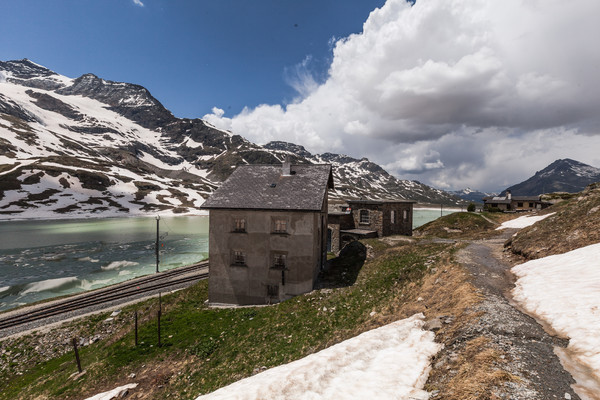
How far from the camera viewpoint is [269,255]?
24.2m

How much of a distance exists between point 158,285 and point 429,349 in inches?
1479

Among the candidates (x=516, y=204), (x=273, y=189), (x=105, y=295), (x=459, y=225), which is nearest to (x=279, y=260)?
(x=273, y=189)

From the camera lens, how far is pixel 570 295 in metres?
10.2

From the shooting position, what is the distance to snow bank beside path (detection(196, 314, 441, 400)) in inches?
301

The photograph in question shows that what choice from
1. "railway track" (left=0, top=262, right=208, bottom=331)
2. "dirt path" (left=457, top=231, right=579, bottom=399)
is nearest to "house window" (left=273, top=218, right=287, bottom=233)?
"dirt path" (left=457, top=231, right=579, bottom=399)

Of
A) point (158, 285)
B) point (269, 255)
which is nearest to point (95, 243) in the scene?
point (158, 285)

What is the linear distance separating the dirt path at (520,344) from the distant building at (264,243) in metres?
13.5

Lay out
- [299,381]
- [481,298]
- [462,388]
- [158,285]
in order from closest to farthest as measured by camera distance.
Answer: [462,388]
[299,381]
[481,298]
[158,285]

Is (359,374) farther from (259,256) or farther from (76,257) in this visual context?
(76,257)

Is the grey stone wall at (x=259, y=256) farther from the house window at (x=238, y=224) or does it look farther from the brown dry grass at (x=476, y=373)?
the brown dry grass at (x=476, y=373)

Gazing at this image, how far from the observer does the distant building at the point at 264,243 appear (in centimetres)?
2369

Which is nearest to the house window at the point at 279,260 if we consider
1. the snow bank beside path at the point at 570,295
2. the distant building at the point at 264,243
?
the distant building at the point at 264,243

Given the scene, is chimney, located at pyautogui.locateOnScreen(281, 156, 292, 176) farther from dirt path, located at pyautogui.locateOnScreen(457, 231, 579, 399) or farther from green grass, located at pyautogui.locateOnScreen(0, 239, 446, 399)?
dirt path, located at pyautogui.locateOnScreen(457, 231, 579, 399)

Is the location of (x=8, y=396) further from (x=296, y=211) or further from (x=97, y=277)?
(x=97, y=277)
